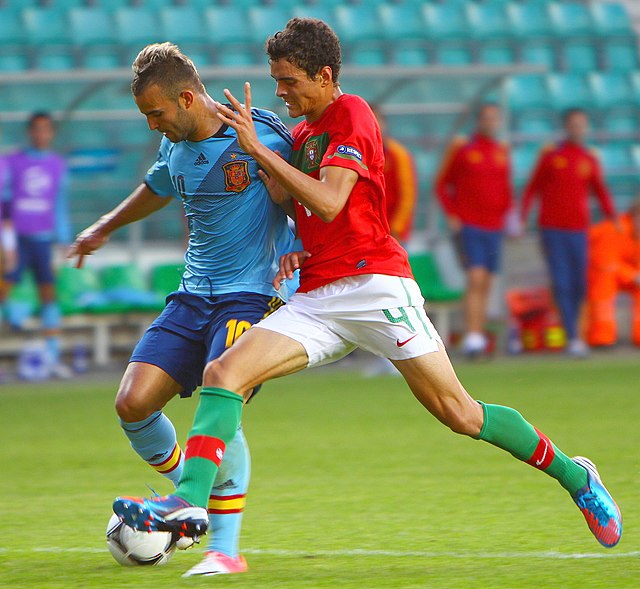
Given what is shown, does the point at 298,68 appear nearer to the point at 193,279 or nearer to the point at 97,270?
the point at 193,279

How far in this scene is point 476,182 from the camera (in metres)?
13.2

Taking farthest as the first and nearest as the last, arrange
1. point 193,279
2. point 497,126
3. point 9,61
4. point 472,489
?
point 9,61 < point 497,126 < point 472,489 < point 193,279

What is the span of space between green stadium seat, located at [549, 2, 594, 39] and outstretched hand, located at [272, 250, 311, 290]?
1402 centimetres

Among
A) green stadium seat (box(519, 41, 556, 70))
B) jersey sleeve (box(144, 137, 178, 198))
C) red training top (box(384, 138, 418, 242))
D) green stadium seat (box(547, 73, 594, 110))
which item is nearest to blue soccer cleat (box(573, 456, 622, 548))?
jersey sleeve (box(144, 137, 178, 198))

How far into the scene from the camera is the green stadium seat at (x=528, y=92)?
55.9 feet

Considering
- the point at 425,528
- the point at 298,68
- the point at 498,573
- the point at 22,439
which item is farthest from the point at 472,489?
the point at 22,439

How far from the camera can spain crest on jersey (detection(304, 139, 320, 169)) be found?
4.84m

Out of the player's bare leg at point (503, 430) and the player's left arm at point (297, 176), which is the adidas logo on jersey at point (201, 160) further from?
the player's bare leg at point (503, 430)

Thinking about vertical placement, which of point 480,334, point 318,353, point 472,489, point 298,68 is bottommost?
point 480,334

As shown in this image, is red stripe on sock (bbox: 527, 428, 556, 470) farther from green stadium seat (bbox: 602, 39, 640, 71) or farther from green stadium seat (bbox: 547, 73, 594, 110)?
green stadium seat (bbox: 602, 39, 640, 71)

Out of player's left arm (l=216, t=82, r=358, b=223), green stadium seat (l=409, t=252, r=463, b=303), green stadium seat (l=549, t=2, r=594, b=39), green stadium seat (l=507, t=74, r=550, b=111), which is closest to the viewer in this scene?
player's left arm (l=216, t=82, r=358, b=223)

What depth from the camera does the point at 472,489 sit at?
6504 mm

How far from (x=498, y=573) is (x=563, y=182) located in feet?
30.8

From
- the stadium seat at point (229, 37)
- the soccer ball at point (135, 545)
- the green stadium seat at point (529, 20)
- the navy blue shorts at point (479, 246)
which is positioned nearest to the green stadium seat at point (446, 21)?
the green stadium seat at point (529, 20)
